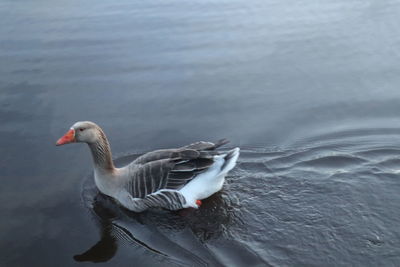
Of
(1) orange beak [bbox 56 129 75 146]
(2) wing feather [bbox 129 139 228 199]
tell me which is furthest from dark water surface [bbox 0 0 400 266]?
(1) orange beak [bbox 56 129 75 146]

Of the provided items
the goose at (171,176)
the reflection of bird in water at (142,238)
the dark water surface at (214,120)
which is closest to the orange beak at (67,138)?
the goose at (171,176)

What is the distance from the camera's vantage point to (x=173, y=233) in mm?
5547

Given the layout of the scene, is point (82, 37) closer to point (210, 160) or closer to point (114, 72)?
point (114, 72)

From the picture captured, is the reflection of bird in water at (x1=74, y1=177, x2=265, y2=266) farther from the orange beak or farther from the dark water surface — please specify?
the orange beak

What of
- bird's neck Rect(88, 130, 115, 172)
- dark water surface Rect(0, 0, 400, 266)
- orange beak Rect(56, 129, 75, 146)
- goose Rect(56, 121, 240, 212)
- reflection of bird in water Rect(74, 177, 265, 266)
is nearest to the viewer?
reflection of bird in water Rect(74, 177, 265, 266)

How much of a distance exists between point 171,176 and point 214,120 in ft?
5.77

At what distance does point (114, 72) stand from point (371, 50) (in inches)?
179

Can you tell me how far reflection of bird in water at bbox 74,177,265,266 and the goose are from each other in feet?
0.47

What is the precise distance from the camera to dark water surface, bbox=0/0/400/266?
208 inches

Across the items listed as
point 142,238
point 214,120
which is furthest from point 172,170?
point 214,120

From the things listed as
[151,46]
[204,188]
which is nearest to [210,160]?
[204,188]

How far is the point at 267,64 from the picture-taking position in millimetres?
8820

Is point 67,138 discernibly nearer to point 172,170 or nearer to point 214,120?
point 172,170

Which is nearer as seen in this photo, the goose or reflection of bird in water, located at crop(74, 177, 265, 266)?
reflection of bird in water, located at crop(74, 177, 265, 266)
